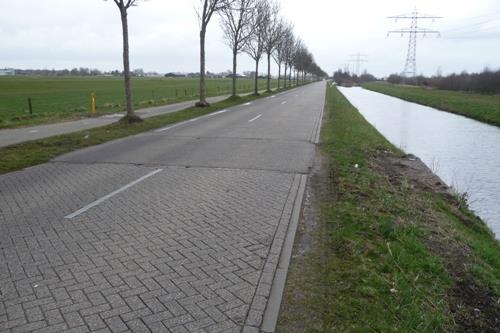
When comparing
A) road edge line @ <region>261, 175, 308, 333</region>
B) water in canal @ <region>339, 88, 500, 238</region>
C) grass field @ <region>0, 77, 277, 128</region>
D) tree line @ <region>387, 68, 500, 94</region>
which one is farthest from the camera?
tree line @ <region>387, 68, 500, 94</region>

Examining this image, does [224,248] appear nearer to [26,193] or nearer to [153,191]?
[153,191]

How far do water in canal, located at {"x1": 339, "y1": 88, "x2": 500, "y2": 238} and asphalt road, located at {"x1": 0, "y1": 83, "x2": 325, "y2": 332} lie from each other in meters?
3.89

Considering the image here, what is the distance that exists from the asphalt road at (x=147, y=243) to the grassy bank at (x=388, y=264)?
31 centimetres

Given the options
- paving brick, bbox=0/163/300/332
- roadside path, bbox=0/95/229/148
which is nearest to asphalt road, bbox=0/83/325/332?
paving brick, bbox=0/163/300/332

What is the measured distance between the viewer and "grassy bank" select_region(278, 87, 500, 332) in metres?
3.63

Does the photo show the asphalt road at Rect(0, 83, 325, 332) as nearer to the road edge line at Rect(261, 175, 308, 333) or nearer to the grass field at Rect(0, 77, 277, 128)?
the road edge line at Rect(261, 175, 308, 333)

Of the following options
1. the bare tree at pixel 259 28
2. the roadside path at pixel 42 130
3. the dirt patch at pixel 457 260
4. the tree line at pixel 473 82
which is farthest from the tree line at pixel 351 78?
the dirt patch at pixel 457 260

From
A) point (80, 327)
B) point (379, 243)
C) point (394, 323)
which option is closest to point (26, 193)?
point (80, 327)

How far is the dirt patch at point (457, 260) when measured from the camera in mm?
3841

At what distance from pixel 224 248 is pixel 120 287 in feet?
4.32

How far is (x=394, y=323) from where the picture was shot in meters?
3.50

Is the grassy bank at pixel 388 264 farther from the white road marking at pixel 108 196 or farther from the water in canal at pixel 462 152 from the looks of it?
the white road marking at pixel 108 196

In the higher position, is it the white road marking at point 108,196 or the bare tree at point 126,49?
the bare tree at point 126,49

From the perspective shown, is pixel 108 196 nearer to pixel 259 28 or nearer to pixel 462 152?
pixel 462 152
